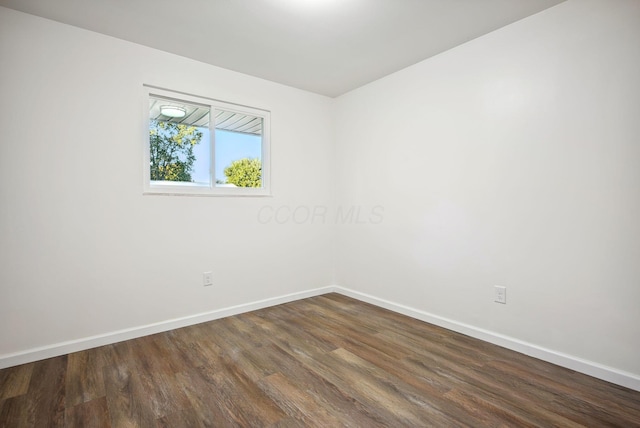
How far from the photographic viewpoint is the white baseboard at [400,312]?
1995 mm

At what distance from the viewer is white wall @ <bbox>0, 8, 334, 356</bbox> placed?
2.21 meters

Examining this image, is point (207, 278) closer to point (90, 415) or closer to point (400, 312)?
point (90, 415)

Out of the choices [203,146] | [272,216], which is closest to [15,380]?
[203,146]

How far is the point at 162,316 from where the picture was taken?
2.79 m

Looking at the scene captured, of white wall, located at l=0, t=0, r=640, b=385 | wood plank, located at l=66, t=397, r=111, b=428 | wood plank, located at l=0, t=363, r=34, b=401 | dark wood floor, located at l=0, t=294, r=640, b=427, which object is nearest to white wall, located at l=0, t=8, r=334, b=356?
white wall, located at l=0, t=0, r=640, b=385

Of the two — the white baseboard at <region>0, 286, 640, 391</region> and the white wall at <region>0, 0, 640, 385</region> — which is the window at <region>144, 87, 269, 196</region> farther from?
the white baseboard at <region>0, 286, 640, 391</region>

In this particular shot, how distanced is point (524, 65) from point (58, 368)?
384 cm

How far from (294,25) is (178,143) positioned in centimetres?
146

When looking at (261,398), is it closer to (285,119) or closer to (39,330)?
(39,330)

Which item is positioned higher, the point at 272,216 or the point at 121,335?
the point at 272,216

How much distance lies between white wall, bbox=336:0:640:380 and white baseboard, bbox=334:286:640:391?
3 cm

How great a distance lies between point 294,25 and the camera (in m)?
2.38

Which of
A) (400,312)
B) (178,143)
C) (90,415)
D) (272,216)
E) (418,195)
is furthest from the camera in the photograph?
(272,216)

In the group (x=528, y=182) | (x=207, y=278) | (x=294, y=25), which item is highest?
(x=294, y=25)
